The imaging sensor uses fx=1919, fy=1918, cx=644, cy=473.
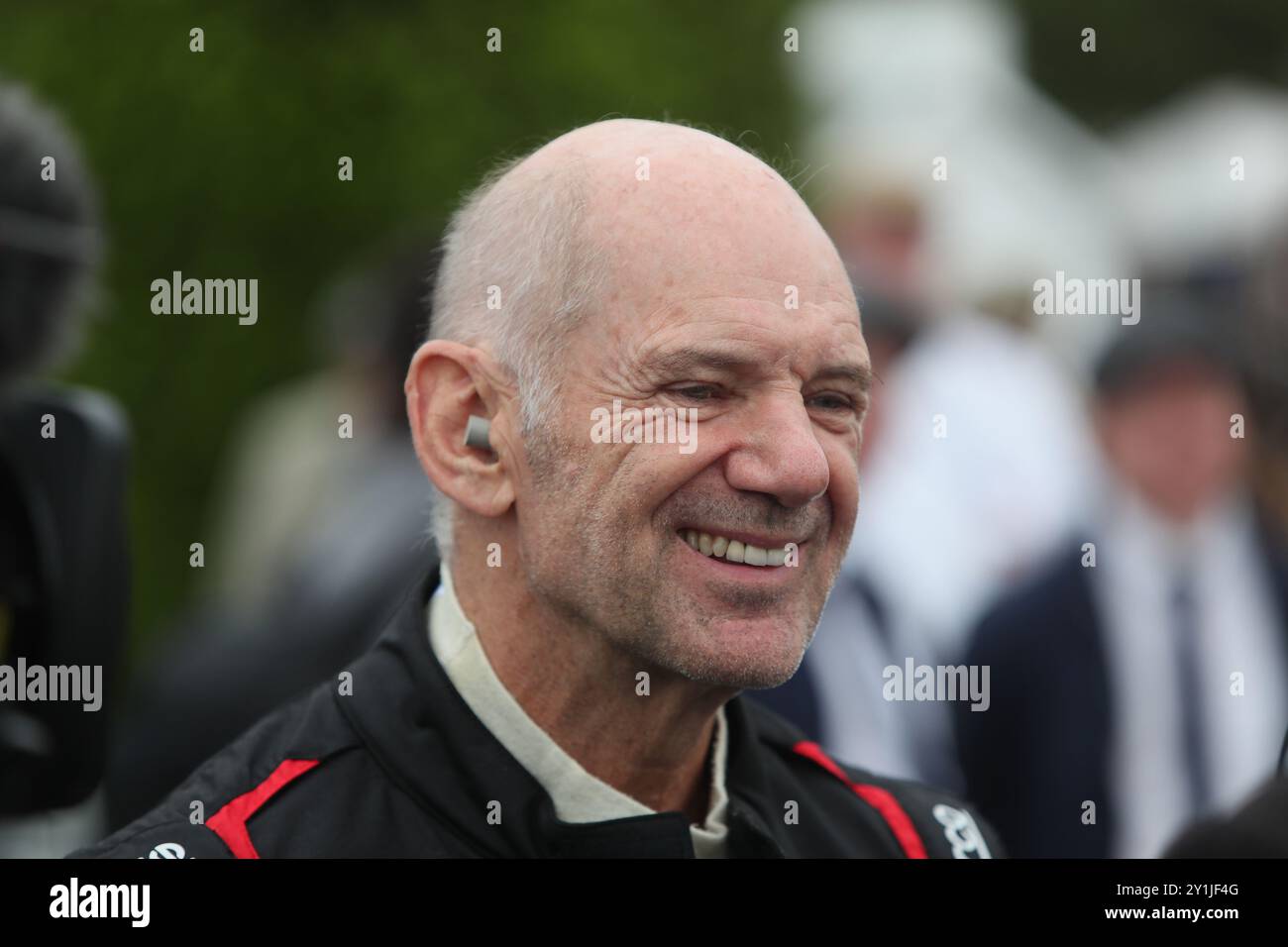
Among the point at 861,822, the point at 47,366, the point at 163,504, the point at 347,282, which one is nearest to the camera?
the point at 861,822

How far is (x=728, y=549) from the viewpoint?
262 centimetres

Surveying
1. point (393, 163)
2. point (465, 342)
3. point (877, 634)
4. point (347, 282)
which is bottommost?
point (877, 634)

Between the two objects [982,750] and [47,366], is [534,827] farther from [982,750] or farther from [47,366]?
[982,750]

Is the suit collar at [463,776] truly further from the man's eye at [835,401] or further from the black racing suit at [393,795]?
the man's eye at [835,401]

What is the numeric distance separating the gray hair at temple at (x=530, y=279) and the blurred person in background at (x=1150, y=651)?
268 cm

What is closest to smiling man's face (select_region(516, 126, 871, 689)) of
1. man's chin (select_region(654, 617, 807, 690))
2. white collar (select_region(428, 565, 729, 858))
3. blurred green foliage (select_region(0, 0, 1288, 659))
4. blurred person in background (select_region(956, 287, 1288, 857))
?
man's chin (select_region(654, 617, 807, 690))

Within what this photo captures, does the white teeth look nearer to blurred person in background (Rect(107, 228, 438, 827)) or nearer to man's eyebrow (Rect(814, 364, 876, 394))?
man's eyebrow (Rect(814, 364, 876, 394))

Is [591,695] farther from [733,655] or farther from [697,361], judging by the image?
[697,361]

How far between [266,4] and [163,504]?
213cm

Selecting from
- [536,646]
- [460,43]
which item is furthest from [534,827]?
[460,43]

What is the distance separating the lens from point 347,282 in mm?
7293

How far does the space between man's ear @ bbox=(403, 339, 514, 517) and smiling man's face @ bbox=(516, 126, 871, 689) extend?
75 millimetres

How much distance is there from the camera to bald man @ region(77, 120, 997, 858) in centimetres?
258

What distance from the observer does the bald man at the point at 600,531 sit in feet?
8.48
